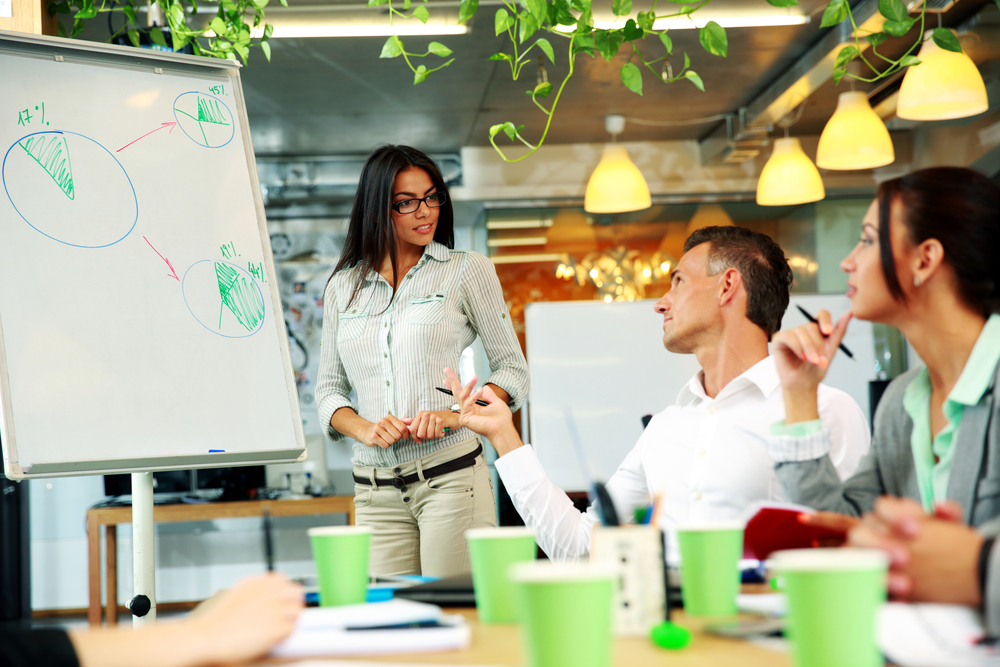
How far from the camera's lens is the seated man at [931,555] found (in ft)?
2.31

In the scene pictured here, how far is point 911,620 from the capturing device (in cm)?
69

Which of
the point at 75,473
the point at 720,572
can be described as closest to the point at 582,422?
the point at 75,473

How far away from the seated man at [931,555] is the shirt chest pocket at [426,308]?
1.40 meters

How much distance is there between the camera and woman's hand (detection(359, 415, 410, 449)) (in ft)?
6.12

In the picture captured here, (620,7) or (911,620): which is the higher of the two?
(620,7)

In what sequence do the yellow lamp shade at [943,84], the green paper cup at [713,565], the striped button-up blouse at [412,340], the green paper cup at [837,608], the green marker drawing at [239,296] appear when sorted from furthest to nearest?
the yellow lamp shade at [943,84], the striped button-up blouse at [412,340], the green marker drawing at [239,296], the green paper cup at [713,565], the green paper cup at [837,608]

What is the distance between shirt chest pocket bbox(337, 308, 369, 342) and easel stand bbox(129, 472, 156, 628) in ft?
1.82

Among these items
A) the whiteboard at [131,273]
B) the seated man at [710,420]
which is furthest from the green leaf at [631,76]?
the whiteboard at [131,273]

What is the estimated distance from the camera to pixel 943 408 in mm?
1040

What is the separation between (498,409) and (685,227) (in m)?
4.69

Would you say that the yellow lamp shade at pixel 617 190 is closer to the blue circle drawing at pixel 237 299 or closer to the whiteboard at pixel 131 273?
the whiteboard at pixel 131 273

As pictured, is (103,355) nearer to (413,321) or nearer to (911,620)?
(413,321)

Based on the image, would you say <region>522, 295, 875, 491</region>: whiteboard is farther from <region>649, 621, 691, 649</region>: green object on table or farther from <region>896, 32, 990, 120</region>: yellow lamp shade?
<region>649, 621, 691, 649</region>: green object on table

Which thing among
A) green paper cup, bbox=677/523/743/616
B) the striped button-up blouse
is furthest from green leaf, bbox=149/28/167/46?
green paper cup, bbox=677/523/743/616
